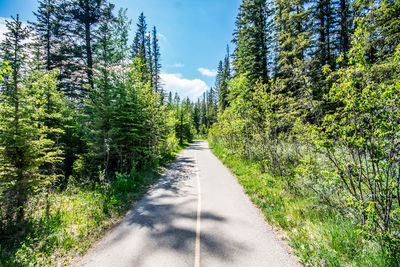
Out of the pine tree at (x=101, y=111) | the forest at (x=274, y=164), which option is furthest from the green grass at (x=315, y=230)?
the pine tree at (x=101, y=111)

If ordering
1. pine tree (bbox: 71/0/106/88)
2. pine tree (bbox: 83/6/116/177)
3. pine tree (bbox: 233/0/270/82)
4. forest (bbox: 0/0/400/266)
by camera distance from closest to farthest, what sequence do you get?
forest (bbox: 0/0/400/266)
pine tree (bbox: 83/6/116/177)
pine tree (bbox: 71/0/106/88)
pine tree (bbox: 233/0/270/82)

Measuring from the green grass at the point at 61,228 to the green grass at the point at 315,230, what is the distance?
4.91 m

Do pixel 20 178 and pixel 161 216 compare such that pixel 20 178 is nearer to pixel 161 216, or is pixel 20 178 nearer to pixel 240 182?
pixel 161 216

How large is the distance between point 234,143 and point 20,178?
43.6ft

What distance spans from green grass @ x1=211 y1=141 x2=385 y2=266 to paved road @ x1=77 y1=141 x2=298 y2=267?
339mm

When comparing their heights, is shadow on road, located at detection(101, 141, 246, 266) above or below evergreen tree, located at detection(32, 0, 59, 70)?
below

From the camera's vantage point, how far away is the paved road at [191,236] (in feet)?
9.89

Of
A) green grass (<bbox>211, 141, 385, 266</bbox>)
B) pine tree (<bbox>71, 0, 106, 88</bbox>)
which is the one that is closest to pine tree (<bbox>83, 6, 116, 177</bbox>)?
pine tree (<bbox>71, 0, 106, 88</bbox>)

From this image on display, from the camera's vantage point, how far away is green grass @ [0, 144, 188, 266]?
119 inches

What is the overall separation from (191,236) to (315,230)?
305cm

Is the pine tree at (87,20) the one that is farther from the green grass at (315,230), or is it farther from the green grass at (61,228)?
the green grass at (315,230)

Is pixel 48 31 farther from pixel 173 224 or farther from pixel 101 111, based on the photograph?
pixel 173 224

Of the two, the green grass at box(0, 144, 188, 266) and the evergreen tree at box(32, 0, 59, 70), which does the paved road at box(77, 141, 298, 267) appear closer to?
the green grass at box(0, 144, 188, 266)

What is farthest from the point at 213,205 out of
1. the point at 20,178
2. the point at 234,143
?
the point at 234,143
